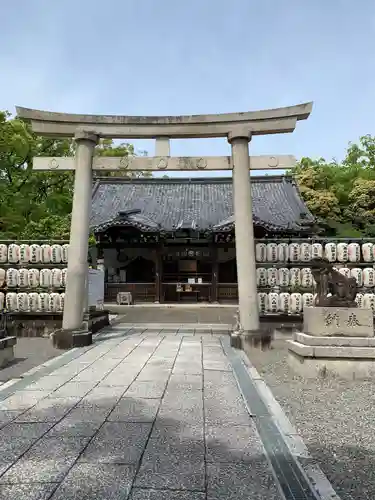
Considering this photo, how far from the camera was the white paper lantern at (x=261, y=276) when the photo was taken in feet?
30.8

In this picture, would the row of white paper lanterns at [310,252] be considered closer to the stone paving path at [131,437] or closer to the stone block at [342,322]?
the stone block at [342,322]

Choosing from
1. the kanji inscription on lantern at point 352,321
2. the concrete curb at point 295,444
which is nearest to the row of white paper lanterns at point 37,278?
the concrete curb at point 295,444

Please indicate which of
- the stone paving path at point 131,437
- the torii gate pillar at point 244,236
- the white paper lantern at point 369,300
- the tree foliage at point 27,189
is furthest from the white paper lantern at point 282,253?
the tree foliage at point 27,189

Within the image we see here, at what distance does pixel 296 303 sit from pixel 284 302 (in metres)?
0.29

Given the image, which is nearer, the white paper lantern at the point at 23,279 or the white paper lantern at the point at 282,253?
the white paper lantern at the point at 282,253

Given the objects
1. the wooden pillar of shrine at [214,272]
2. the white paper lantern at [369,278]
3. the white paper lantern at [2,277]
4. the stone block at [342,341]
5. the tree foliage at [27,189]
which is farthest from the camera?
the wooden pillar of shrine at [214,272]

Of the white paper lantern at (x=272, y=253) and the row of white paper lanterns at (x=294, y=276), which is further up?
the white paper lantern at (x=272, y=253)

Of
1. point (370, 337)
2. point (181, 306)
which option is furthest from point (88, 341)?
point (181, 306)

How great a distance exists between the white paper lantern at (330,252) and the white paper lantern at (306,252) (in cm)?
40

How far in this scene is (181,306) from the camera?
1952 centimetres

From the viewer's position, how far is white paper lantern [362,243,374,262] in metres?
9.31

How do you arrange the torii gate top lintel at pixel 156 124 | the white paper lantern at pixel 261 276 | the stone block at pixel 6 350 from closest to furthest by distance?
the stone block at pixel 6 350 < the torii gate top lintel at pixel 156 124 < the white paper lantern at pixel 261 276

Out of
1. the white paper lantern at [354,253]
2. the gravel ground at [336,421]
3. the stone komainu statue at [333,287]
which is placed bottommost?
the gravel ground at [336,421]

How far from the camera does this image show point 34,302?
383 inches
